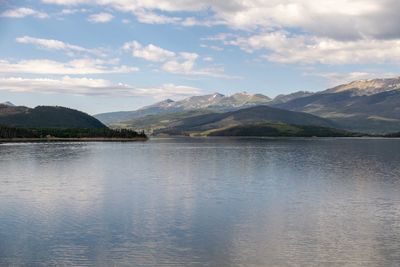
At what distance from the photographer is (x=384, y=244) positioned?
44688 mm

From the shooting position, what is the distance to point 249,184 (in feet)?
293

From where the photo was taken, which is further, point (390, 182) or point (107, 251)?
point (390, 182)

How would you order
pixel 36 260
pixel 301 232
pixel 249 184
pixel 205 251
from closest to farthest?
pixel 36 260, pixel 205 251, pixel 301 232, pixel 249 184

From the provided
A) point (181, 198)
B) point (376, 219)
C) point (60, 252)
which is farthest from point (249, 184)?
point (60, 252)

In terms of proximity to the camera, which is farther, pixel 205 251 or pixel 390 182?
pixel 390 182

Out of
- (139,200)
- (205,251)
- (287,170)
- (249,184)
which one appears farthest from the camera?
(287,170)

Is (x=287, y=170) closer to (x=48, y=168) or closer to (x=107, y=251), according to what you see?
(x=48, y=168)

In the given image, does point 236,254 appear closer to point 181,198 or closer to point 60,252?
point 60,252

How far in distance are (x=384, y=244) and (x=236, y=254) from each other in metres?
15.2

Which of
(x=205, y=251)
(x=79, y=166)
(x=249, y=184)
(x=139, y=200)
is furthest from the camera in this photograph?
(x=79, y=166)

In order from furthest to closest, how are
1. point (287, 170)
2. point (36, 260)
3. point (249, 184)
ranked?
point (287, 170), point (249, 184), point (36, 260)

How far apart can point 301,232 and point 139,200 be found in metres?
28.5

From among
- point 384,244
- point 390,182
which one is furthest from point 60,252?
point 390,182

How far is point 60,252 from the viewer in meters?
41.7
